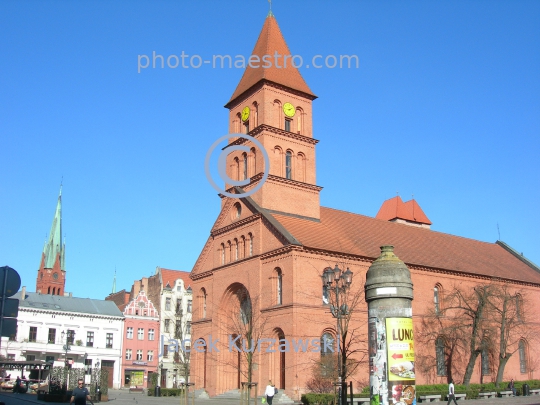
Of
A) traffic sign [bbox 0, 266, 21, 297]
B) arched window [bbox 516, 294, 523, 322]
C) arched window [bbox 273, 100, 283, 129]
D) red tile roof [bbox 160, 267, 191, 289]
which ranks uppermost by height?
arched window [bbox 273, 100, 283, 129]

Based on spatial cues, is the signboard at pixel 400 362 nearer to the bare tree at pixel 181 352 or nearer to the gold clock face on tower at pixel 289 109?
the bare tree at pixel 181 352

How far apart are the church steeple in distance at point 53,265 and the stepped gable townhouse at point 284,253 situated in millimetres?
71080

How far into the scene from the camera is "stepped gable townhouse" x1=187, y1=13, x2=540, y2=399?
38.3 meters

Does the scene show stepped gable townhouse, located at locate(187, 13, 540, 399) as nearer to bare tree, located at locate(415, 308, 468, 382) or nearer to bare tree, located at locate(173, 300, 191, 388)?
bare tree, located at locate(415, 308, 468, 382)

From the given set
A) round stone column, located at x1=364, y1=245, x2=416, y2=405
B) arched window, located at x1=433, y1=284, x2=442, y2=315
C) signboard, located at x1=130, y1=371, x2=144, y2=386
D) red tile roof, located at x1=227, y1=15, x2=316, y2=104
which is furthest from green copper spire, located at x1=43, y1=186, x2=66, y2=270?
round stone column, located at x1=364, y1=245, x2=416, y2=405

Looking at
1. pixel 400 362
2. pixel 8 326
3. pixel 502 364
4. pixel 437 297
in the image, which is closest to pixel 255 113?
pixel 437 297

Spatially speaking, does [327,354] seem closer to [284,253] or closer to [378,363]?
[284,253]

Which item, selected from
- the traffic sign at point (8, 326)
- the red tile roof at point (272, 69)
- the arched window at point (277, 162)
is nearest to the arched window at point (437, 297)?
the arched window at point (277, 162)

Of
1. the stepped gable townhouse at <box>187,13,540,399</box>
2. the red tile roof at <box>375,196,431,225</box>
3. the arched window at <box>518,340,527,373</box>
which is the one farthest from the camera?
the red tile roof at <box>375,196,431,225</box>

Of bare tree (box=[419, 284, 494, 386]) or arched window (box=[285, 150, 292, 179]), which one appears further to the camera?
arched window (box=[285, 150, 292, 179])

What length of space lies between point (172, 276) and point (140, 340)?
30.2 ft

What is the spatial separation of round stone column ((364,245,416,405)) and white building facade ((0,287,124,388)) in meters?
54.8

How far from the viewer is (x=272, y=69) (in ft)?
155

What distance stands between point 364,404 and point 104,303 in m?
46.5
